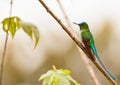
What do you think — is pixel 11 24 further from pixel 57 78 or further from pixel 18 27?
pixel 57 78

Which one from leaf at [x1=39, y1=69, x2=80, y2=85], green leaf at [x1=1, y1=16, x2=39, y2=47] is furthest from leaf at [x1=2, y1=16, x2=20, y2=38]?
leaf at [x1=39, y1=69, x2=80, y2=85]

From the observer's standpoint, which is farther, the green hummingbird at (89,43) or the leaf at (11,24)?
the leaf at (11,24)

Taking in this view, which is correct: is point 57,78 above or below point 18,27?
below

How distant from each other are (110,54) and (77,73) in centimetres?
57

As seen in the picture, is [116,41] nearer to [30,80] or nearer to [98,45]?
[98,45]

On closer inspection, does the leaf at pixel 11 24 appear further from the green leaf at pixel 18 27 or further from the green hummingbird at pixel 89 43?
the green hummingbird at pixel 89 43

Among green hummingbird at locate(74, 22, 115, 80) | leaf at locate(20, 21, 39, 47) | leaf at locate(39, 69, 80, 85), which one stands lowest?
leaf at locate(39, 69, 80, 85)

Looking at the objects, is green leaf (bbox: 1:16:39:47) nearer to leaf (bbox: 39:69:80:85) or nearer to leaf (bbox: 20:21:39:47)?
leaf (bbox: 20:21:39:47)

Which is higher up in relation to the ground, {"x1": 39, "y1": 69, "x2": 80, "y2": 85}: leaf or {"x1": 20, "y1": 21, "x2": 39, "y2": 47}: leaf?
{"x1": 20, "y1": 21, "x2": 39, "y2": 47}: leaf

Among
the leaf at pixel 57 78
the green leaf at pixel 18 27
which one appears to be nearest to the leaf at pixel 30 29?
the green leaf at pixel 18 27

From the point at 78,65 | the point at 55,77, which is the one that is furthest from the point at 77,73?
the point at 55,77

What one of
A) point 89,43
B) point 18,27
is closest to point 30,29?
point 18,27

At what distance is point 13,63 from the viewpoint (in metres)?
5.59

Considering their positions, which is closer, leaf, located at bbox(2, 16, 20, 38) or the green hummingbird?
the green hummingbird
